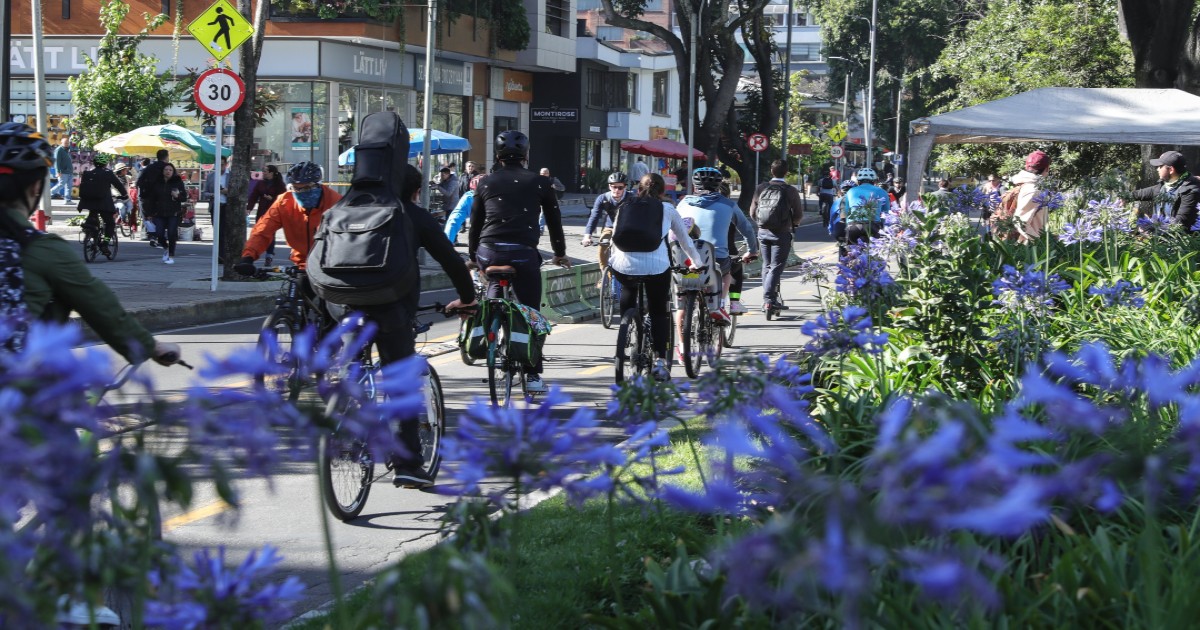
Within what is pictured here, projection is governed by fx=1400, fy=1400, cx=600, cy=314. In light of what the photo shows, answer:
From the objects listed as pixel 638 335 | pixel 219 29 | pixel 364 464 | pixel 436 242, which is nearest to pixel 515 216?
pixel 638 335

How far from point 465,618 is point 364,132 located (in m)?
5.15

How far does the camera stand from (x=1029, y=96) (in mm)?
15734

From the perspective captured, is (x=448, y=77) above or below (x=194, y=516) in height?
above

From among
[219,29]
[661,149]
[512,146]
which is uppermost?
[219,29]

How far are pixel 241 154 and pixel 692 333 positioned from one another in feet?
27.8

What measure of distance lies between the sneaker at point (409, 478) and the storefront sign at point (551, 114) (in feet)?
167

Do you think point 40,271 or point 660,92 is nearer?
point 40,271

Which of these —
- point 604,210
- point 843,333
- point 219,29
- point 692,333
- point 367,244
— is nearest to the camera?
point 843,333

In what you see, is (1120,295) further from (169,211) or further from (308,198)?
(169,211)

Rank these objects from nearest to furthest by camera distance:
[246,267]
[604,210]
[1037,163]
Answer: [246,267] → [1037,163] → [604,210]

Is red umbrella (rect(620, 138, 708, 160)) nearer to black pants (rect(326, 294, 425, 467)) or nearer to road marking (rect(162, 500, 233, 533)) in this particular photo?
black pants (rect(326, 294, 425, 467))

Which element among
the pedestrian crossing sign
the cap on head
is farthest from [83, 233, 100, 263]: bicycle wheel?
the cap on head

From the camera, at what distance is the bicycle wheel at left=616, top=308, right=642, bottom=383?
9.50m

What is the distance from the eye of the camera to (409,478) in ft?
21.2
